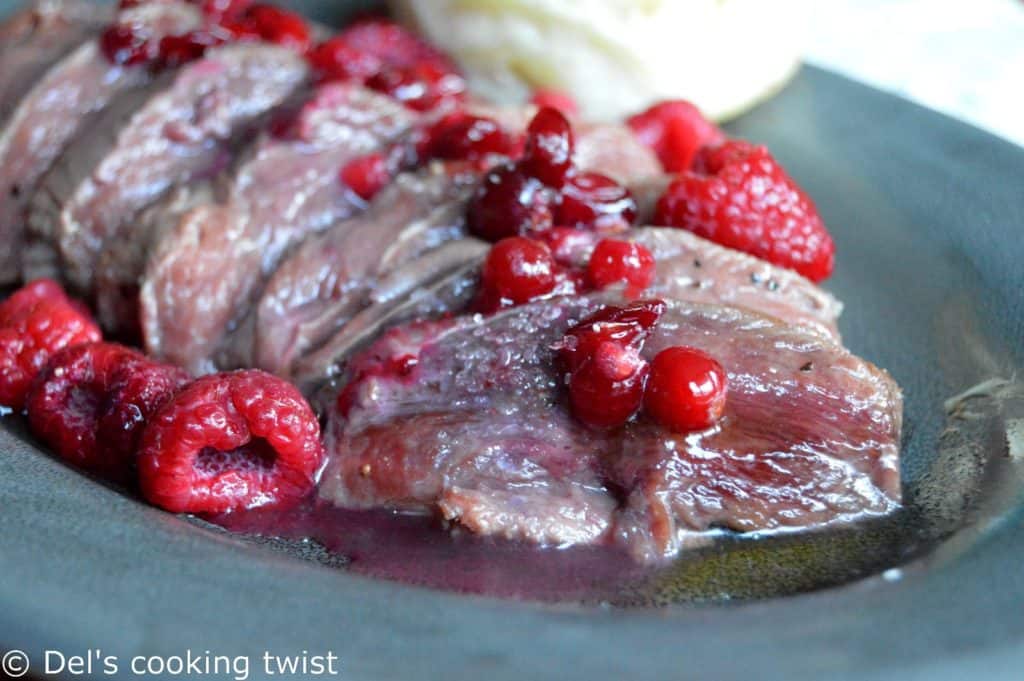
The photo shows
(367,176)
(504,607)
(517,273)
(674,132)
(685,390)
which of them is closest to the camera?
(504,607)

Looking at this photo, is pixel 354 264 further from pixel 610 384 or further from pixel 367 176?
pixel 610 384

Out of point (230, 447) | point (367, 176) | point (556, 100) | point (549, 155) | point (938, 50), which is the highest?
point (549, 155)

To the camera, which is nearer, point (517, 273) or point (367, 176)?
point (517, 273)

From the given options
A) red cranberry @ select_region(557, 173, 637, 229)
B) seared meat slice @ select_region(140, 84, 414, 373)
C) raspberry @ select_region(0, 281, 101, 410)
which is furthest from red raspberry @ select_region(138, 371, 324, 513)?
red cranberry @ select_region(557, 173, 637, 229)

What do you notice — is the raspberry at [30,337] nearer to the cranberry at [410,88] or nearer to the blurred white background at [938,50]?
the cranberry at [410,88]

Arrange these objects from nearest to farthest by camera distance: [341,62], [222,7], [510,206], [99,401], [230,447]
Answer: [230,447] < [99,401] < [510,206] < [341,62] < [222,7]

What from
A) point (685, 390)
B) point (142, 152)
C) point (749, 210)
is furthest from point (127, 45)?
point (685, 390)

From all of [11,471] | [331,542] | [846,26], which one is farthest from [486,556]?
[846,26]
